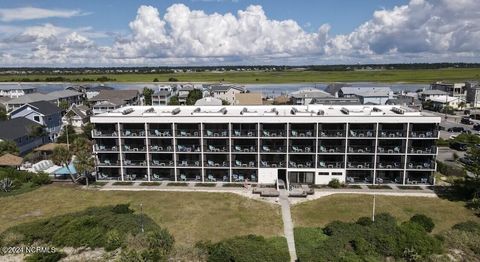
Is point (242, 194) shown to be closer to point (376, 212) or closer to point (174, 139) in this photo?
point (174, 139)

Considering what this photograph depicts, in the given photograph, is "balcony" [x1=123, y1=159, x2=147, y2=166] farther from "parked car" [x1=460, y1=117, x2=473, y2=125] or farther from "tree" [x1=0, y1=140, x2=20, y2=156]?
"parked car" [x1=460, y1=117, x2=473, y2=125]

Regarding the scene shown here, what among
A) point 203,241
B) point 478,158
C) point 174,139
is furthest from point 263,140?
point 478,158

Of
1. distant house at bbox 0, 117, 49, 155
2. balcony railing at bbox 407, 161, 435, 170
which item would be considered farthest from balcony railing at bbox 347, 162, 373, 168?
distant house at bbox 0, 117, 49, 155

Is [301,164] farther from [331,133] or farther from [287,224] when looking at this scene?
[287,224]

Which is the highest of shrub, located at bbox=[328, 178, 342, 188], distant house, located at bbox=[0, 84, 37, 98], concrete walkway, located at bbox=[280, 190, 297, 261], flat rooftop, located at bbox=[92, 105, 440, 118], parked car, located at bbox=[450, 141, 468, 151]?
flat rooftop, located at bbox=[92, 105, 440, 118]

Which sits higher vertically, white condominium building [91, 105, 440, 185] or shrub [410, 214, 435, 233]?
white condominium building [91, 105, 440, 185]

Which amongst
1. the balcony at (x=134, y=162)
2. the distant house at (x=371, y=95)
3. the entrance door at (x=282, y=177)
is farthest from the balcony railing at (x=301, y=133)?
the distant house at (x=371, y=95)
